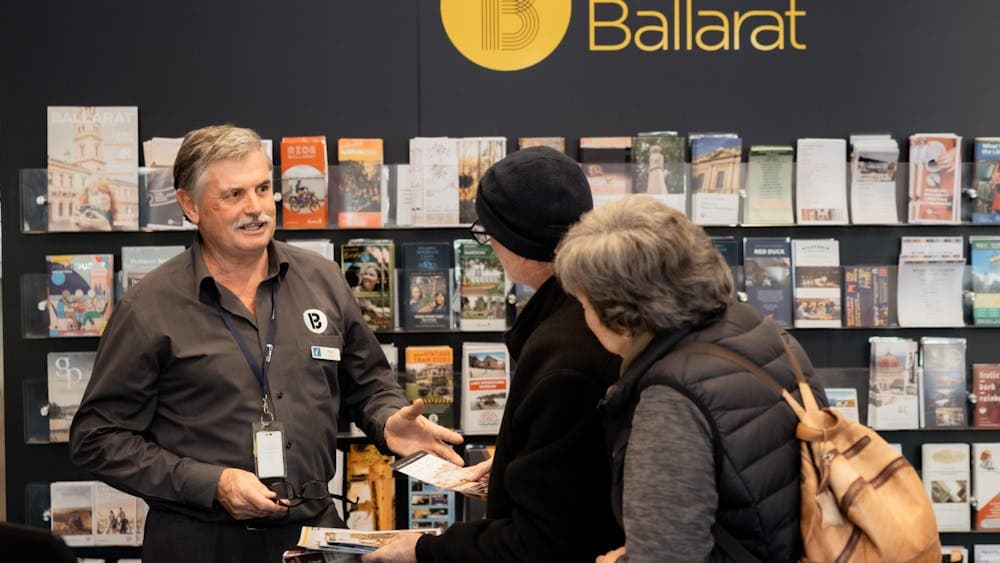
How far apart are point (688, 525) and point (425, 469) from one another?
96cm

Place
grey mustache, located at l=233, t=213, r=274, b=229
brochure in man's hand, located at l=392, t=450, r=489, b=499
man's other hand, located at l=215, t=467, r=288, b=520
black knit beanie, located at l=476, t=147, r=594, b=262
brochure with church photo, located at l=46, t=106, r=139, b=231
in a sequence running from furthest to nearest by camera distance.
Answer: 1. brochure with church photo, located at l=46, t=106, r=139, b=231
2. grey mustache, located at l=233, t=213, r=274, b=229
3. man's other hand, located at l=215, t=467, r=288, b=520
4. brochure in man's hand, located at l=392, t=450, r=489, b=499
5. black knit beanie, located at l=476, t=147, r=594, b=262

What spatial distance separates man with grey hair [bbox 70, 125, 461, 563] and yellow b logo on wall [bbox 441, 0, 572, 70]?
166cm

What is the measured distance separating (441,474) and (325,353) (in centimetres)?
70

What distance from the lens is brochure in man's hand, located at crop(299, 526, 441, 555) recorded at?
7.69ft

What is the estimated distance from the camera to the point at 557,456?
6.58 feet

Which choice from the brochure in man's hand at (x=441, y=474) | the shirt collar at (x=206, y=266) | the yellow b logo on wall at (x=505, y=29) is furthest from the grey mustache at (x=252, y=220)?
the yellow b logo on wall at (x=505, y=29)

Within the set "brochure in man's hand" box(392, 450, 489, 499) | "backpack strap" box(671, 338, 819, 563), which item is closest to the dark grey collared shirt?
"brochure in man's hand" box(392, 450, 489, 499)

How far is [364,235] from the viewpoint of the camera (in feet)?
14.8

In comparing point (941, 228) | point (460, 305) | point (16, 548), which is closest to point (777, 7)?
point (941, 228)

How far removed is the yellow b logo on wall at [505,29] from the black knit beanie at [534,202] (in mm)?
2299

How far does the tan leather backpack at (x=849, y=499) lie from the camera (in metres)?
1.80

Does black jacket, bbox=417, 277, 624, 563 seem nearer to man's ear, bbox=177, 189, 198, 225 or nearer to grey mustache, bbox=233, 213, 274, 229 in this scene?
grey mustache, bbox=233, 213, 274, 229

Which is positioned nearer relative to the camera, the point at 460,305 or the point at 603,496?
the point at 603,496

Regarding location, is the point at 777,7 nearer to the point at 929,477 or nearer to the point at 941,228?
the point at 941,228
